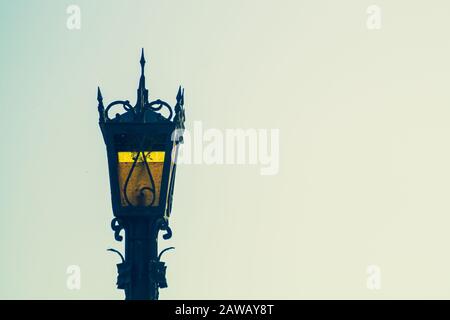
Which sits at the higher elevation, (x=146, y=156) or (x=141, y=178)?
(x=146, y=156)

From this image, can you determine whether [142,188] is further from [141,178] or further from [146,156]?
[146,156]

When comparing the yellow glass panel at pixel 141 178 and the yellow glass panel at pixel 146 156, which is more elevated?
the yellow glass panel at pixel 146 156

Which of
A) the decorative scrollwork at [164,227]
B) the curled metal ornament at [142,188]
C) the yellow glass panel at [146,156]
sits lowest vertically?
the decorative scrollwork at [164,227]

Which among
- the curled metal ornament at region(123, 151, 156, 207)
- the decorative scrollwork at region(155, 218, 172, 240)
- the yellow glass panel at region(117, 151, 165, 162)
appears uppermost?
the yellow glass panel at region(117, 151, 165, 162)

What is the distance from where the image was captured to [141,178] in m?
29.9

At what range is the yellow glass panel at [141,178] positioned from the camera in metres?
29.9

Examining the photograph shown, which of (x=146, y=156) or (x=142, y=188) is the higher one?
(x=146, y=156)

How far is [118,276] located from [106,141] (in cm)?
91

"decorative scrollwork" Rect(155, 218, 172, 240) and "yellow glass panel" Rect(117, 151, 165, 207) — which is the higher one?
"yellow glass panel" Rect(117, 151, 165, 207)

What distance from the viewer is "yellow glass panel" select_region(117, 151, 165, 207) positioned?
98.1ft
